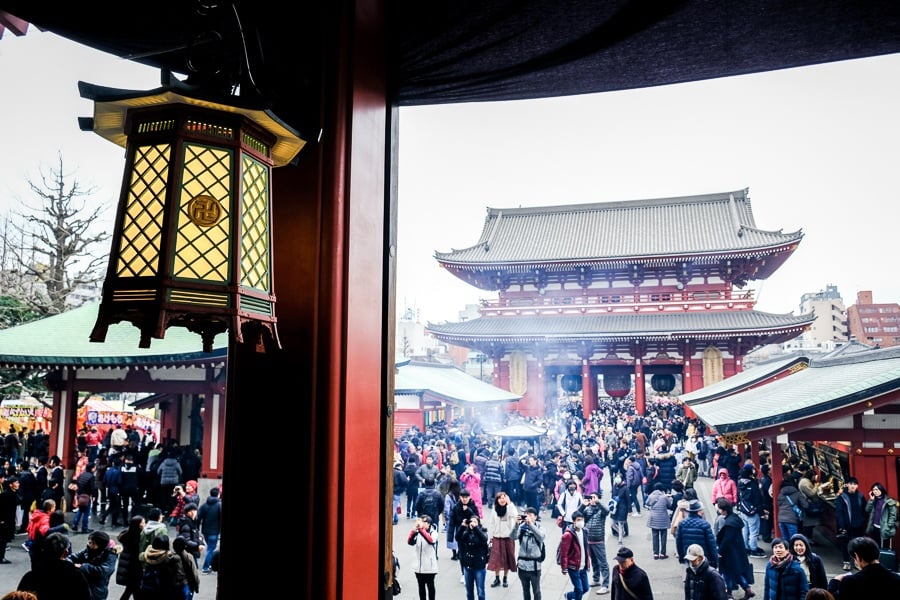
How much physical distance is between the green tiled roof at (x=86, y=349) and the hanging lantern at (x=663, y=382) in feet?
52.8

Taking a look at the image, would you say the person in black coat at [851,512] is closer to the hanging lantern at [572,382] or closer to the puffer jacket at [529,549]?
the puffer jacket at [529,549]

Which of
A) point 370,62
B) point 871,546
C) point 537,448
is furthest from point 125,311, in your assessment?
point 537,448

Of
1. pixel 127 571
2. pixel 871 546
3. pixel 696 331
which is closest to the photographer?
pixel 871 546

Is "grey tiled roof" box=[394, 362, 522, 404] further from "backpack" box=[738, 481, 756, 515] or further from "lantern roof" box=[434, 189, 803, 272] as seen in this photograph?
"backpack" box=[738, 481, 756, 515]

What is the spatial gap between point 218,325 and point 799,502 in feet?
27.6

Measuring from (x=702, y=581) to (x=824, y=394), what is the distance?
3.91m

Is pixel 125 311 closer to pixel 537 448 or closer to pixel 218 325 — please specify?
pixel 218 325

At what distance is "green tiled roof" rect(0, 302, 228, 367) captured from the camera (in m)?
9.35

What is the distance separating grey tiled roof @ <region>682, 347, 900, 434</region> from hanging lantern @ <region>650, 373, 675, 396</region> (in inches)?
417

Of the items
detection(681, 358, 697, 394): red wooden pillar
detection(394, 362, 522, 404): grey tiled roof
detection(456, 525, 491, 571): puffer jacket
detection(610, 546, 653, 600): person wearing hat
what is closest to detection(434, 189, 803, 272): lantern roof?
detection(681, 358, 697, 394): red wooden pillar

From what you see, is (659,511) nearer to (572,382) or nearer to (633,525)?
(633,525)

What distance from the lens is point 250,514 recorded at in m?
1.52

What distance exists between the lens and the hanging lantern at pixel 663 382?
69.6 ft

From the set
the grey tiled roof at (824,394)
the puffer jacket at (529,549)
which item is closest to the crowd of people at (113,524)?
the puffer jacket at (529,549)
